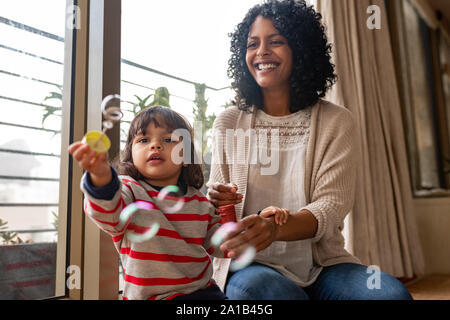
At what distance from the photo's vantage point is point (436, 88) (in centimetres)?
378

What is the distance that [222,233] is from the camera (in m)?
0.78

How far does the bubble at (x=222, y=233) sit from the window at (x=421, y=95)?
2.41 metres

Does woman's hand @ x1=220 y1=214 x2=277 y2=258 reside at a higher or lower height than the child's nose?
lower

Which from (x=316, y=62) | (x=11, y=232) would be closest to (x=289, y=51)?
(x=316, y=62)

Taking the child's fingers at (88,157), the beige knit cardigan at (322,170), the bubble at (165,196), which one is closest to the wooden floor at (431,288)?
the beige knit cardigan at (322,170)

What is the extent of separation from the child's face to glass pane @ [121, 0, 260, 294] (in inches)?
13.7

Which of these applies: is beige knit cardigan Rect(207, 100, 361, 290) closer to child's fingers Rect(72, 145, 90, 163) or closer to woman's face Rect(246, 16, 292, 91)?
woman's face Rect(246, 16, 292, 91)

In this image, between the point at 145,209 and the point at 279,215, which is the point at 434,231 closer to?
the point at 279,215

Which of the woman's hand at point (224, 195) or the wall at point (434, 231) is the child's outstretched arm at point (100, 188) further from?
the wall at point (434, 231)

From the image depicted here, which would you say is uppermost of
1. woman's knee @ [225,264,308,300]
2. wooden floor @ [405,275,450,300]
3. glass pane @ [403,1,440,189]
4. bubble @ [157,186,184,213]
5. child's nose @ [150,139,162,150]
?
glass pane @ [403,1,440,189]

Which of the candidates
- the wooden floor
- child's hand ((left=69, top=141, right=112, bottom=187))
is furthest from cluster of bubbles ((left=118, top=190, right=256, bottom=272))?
the wooden floor

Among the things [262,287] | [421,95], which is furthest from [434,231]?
[262,287]

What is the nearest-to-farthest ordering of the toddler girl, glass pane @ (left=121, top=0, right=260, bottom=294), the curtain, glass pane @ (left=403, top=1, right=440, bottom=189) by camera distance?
the toddler girl < glass pane @ (left=121, top=0, right=260, bottom=294) < the curtain < glass pane @ (left=403, top=1, right=440, bottom=189)

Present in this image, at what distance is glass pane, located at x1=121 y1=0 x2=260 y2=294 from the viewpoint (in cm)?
123
